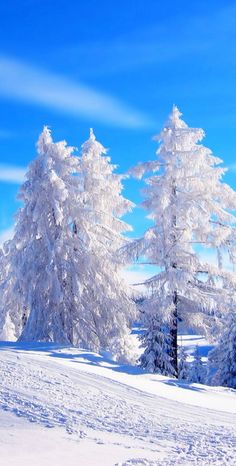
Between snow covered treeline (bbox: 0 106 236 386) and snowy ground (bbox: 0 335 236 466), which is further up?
snow covered treeline (bbox: 0 106 236 386)

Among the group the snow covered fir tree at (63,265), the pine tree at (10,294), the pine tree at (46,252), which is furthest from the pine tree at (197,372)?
the pine tree at (46,252)

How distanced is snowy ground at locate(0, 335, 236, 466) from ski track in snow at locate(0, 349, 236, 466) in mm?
19

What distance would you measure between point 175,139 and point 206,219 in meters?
3.36

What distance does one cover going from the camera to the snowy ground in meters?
8.20

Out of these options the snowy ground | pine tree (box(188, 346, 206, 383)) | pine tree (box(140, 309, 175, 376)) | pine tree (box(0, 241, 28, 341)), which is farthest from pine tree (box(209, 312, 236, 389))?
pine tree (box(188, 346, 206, 383))

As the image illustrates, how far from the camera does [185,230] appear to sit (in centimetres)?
1806

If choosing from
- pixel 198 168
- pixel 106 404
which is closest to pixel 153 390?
pixel 106 404

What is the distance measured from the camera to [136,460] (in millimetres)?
7949

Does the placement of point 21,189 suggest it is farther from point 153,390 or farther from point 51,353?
point 153,390

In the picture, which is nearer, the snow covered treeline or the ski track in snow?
the ski track in snow

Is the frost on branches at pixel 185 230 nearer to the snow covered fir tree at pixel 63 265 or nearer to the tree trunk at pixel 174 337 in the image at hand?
the tree trunk at pixel 174 337

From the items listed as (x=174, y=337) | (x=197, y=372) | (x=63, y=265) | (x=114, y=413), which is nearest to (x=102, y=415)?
(x=114, y=413)

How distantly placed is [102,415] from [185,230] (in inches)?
355

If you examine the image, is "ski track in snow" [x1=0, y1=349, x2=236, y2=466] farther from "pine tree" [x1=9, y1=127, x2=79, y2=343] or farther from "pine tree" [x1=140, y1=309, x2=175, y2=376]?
"pine tree" [x1=140, y1=309, x2=175, y2=376]
